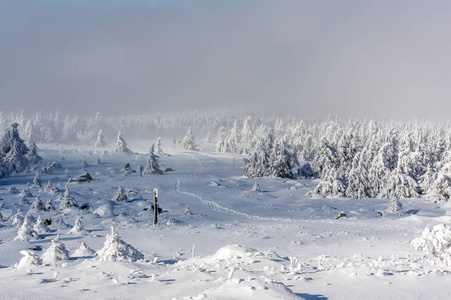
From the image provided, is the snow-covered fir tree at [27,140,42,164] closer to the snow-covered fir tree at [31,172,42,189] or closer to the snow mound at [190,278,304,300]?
the snow-covered fir tree at [31,172,42,189]

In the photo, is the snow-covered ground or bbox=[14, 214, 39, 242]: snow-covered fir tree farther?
bbox=[14, 214, 39, 242]: snow-covered fir tree

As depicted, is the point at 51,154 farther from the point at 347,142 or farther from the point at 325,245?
the point at 325,245

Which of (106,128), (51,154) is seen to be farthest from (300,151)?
(106,128)

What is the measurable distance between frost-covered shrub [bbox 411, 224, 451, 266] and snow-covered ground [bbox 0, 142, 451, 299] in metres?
0.28

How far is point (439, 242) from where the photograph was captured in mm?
9039

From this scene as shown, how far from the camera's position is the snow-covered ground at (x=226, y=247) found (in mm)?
7156

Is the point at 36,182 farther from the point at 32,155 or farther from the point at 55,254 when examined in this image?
the point at 55,254

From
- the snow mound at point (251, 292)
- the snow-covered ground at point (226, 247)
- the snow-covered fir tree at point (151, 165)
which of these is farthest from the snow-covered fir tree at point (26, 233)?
the snow-covered fir tree at point (151, 165)

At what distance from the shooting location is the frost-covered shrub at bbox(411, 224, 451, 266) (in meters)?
8.89

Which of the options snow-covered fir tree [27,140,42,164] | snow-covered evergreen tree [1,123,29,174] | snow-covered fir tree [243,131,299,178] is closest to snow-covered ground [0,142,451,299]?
snow-covered evergreen tree [1,123,29,174]

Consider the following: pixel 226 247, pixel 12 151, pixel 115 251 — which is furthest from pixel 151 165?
pixel 226 247

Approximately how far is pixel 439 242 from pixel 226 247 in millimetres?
6257

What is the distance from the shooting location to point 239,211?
33188 millimetres

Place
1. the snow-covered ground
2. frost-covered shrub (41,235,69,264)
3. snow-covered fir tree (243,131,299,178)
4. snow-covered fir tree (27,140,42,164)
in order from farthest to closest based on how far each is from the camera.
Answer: snow-covered fir tree (27,140,42,164) → snow-covered fir tree (243,131,299,178) → frost-covered shrub (41,235,69,264) → the snow-covered ground
